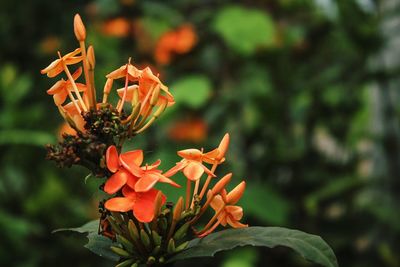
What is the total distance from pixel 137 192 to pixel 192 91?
191 cm

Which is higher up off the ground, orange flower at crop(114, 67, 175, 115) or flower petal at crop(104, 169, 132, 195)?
orange flower at crop(114, 67, 175, 115)

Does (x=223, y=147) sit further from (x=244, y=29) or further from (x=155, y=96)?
(x=244, y=29)

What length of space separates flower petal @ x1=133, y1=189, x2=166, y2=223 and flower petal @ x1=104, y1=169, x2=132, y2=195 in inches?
1.0

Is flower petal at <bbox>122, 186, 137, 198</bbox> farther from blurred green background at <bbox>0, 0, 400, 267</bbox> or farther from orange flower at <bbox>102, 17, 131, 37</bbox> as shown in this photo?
orange flower at <bbox>102, 17, 131, 37</bbox>

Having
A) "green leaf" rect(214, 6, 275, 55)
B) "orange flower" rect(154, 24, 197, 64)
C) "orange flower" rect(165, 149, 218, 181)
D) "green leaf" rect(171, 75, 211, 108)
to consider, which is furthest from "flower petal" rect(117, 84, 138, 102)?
"orange flower" rect(154, 24, 197, 64)

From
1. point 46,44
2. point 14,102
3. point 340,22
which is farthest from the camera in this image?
point 46,44

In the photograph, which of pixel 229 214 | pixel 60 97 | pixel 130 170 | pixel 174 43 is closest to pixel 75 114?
pixel 60 97

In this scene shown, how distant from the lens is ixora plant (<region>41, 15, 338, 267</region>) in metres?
0.84

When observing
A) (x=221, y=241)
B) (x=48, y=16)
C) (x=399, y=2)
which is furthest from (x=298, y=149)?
(x=221, y=241)

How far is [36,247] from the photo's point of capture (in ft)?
10.8

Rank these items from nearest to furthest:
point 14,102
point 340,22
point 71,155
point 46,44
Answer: point 71,155
point 340,22
point 14,102
point 46,44

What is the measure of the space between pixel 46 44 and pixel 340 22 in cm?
142

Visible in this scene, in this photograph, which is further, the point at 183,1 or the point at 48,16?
the point at 183,1

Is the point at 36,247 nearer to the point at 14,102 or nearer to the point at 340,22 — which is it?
the point at 14,102
